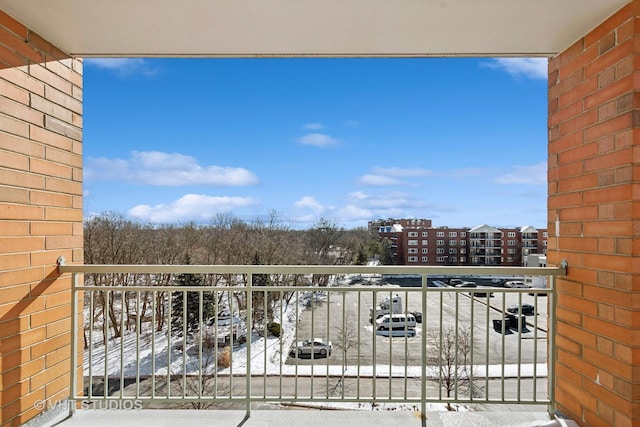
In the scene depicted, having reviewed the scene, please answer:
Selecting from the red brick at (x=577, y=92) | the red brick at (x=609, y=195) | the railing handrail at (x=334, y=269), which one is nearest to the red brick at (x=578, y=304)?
the railing handrail at (x=334, y=269)

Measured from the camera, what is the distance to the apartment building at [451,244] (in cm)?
1805

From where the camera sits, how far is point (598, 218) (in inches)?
77.5

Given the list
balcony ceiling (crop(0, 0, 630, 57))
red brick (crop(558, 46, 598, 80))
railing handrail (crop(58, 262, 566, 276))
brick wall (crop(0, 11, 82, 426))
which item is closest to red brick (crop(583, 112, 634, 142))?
red brick (crop(558, 46, 598, 80))

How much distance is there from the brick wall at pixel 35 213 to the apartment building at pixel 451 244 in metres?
16.8

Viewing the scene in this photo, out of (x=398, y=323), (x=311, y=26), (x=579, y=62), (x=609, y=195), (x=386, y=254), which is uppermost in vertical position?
(x=311, y=26)

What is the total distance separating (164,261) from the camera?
1802 centimetres

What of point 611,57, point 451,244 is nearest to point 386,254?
point 451,244

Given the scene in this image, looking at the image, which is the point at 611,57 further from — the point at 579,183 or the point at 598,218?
the point at 598,218

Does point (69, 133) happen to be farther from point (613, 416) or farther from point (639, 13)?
point (613, 416)

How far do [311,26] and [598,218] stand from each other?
1882 mm

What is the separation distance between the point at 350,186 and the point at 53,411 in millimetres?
34503

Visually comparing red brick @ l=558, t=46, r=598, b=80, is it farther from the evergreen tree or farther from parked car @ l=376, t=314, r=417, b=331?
the evergreen tree

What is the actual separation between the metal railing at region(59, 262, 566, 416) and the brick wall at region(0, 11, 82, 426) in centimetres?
16

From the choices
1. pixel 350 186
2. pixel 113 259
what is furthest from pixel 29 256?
pixel 350 186
